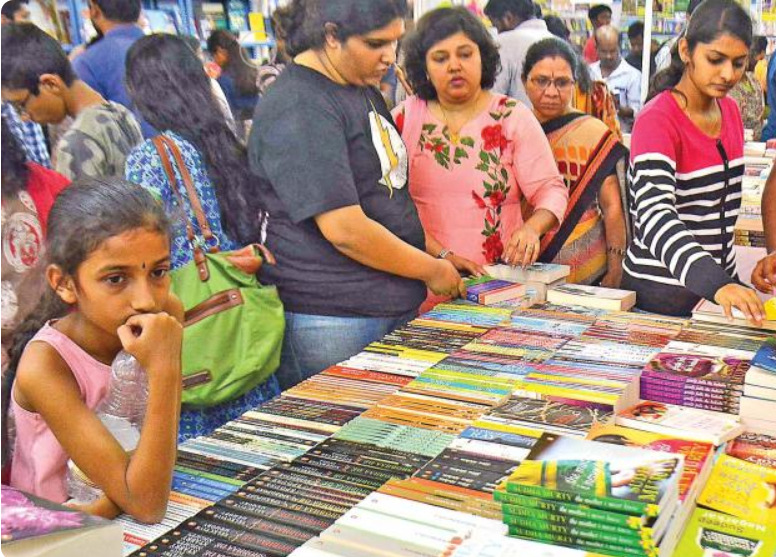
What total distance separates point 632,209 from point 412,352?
1199mm

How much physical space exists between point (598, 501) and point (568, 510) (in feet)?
0.15

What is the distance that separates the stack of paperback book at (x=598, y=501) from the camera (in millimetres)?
1191

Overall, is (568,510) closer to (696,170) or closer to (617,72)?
(696,170)

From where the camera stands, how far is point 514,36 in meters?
3.77

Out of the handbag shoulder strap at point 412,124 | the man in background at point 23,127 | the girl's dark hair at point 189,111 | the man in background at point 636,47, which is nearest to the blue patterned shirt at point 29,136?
the man in background at point 23,127

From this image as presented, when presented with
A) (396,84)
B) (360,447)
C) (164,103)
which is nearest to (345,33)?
(164,103)

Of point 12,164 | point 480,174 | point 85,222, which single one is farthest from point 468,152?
point 85,222

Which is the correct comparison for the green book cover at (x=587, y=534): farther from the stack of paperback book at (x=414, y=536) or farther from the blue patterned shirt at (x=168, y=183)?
the blue patterned shirt at (x=168, y=183)

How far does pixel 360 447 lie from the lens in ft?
5.34

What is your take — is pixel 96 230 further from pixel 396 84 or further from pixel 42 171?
pixel 396 84

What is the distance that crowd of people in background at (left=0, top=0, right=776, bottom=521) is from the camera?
5.14 ft

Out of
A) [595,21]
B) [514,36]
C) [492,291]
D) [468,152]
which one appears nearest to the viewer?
[492,291]

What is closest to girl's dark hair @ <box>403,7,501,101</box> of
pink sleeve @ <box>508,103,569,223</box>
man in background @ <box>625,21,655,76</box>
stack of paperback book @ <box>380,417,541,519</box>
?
pink sleeve @ <box>508,103,569,223</box>

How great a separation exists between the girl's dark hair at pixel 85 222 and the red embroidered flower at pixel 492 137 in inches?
53.0
